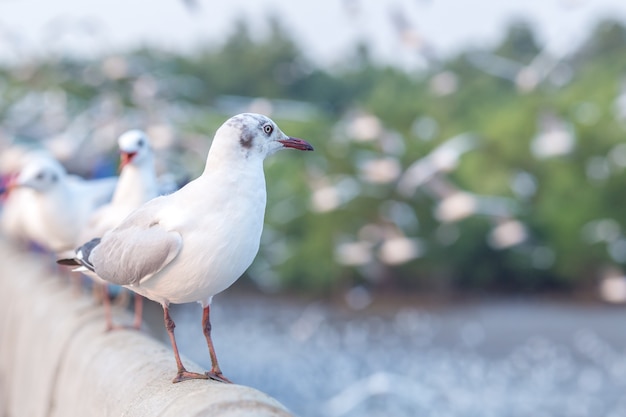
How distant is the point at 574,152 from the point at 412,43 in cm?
1201

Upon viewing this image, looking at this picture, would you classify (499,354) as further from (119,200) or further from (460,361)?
(119,200)

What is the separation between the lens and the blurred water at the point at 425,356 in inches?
712

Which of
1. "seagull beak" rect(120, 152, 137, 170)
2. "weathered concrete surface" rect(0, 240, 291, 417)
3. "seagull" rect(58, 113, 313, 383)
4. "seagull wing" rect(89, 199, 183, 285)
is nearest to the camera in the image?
"weathered concrete surface" rect(0, 240, 291, 417)

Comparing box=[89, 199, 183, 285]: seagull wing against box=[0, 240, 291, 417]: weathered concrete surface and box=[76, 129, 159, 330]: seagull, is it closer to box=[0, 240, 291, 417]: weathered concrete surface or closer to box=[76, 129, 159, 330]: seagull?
box=[0, 240, 291, 417]: weathered concrete surface

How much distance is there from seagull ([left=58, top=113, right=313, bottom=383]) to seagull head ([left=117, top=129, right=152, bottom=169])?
4.20 feet

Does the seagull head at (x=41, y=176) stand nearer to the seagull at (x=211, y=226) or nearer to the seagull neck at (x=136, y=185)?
the seagull neck at (x=136, y=185)

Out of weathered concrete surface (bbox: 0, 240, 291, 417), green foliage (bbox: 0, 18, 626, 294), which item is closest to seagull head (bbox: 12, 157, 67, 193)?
weathered concrete surface (bbox: 0, 240, 291, 417)

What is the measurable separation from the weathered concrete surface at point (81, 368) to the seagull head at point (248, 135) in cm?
65

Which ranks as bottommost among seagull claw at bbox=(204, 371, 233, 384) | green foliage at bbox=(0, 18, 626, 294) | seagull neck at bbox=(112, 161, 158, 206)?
seagull claw at bbox=(204, 371, 233, 384)

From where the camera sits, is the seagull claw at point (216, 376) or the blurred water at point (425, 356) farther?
the blurred water at point (425, 356)

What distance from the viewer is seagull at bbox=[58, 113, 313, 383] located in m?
3.20

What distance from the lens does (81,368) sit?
179 inches

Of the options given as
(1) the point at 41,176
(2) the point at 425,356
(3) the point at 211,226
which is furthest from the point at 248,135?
(2) the point at 425,356

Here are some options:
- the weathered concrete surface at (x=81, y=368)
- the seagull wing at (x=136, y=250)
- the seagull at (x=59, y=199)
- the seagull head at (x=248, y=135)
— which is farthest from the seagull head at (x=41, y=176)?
the seagull head at (x=248, y=135)
